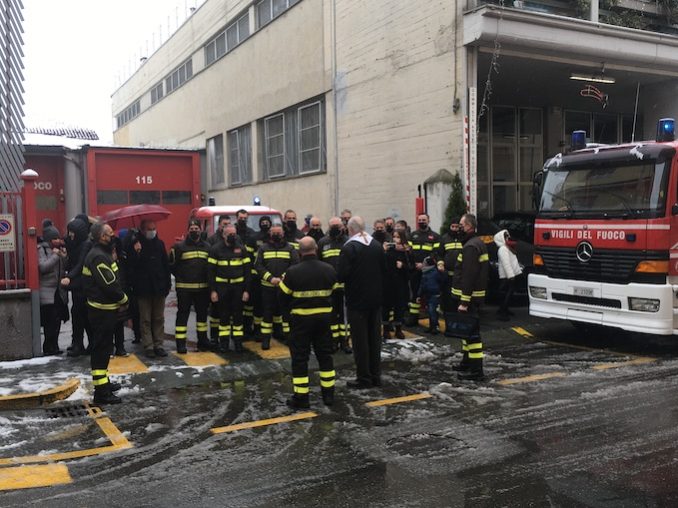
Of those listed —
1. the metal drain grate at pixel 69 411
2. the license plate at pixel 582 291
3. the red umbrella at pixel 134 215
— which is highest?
the red umbrella at pixel 134 215

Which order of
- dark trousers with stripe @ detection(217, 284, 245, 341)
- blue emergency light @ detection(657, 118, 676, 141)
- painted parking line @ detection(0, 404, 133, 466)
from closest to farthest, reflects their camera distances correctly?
painted parking line @ detection(0, 404, 133, 466)
blue emergency light @ detection(657, 118, 676, 141)
dark trousers with stripe @ detection(217, 284, 245, 341)

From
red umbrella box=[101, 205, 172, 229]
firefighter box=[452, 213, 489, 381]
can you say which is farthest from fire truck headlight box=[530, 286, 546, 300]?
red umbrella box=[101, 205, 172, 229]

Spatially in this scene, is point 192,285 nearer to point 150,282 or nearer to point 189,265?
point 189,265

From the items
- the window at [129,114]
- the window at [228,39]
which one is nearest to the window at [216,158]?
the window at [228,39]

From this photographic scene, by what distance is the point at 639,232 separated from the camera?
8.20 meters

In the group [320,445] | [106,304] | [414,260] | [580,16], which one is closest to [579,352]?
[414,260]

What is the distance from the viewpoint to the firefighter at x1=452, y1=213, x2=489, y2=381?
7.23 meters

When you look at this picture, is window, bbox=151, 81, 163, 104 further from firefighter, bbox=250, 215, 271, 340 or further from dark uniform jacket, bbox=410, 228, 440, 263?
dark uniform jacket, bbox=410, 228, 440, 263

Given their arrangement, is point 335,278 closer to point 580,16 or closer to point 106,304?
point 106,304

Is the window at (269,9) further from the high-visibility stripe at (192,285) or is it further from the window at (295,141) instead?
the high-visibility stripe at (192,285)

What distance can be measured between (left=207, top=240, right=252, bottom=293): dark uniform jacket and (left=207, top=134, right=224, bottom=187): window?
18.2m

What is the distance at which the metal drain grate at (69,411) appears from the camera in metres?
6.38

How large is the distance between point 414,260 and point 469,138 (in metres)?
3.39

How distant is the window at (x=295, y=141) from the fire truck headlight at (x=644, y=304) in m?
11.3
